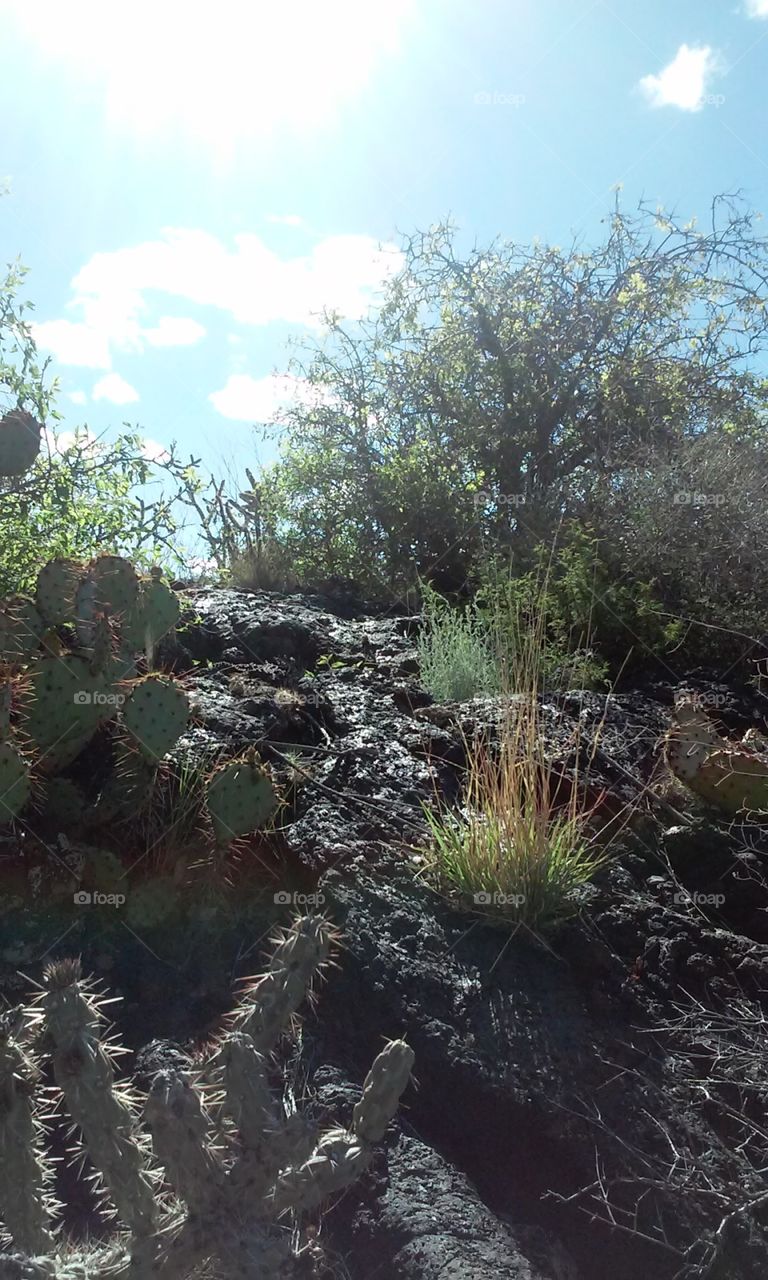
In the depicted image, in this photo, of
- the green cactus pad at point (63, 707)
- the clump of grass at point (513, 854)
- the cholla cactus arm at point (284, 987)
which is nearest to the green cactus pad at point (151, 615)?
the green cactus pad at point (63, 707)

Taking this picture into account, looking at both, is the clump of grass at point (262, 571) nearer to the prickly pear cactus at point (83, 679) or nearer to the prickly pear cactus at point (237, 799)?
the prickly pear cactus at point (83, 679)

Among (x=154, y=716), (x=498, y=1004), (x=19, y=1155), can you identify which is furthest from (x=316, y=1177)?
(x=154, y=716)

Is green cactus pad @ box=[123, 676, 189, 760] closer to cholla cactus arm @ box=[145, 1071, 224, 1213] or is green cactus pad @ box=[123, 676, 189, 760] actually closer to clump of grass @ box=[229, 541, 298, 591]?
cholla cactus arm @ box=[145, 1071, 224, 1213]

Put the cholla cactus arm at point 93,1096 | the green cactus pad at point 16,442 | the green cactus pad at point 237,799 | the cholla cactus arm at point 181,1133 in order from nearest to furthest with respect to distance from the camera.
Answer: the cholla cactus arm at point 181,1133 → the cholla cactus arm at point 93,1096 → the green cactus pad at point 237,799 → the green cactus pad at point 16,442

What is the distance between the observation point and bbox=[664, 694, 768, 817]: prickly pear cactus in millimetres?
4207

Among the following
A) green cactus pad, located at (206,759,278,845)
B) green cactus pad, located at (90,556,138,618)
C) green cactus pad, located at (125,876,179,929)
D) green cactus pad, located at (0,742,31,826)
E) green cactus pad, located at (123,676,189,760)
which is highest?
green cactus pad, located at (90,556,138,618)

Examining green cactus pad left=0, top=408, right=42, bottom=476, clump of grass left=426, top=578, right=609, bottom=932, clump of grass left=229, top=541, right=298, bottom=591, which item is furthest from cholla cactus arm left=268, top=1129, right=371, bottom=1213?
clump of grass left=229, top=541, right=298, bottom=591

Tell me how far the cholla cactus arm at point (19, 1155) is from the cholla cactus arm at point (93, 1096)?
107 mm

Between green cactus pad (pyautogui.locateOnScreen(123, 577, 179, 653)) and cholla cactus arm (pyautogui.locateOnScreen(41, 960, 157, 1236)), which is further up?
green cactus pad (pyautogui.locateOnScreen(123, 577, 179, 653))

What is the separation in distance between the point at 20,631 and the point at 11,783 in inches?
35.3

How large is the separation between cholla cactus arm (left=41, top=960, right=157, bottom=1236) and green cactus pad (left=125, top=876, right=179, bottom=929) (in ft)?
5.13

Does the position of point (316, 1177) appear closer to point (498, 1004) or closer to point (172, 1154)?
point (172, 1154)

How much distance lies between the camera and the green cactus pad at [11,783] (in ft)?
11.1

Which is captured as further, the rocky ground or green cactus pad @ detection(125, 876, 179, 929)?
green cactus pad @ detection(125, 876, 179, 929)
